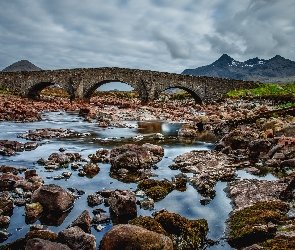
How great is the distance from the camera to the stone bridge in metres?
37.2

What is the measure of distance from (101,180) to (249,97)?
2884 cm

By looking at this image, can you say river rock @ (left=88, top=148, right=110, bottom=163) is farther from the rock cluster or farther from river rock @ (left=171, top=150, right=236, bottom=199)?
the rock cluster

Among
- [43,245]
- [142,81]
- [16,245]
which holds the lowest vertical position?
[16,245]

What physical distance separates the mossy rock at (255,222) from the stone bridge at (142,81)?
33106 mm

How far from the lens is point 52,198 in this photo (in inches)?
183

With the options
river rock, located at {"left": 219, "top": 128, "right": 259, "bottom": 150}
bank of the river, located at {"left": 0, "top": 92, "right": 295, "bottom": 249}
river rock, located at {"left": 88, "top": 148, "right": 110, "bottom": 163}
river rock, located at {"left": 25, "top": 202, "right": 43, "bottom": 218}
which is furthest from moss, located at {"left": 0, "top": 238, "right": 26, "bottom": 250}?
river rock, located at {"left": 219, "top": 128, "right": 259, "bottom": 150}

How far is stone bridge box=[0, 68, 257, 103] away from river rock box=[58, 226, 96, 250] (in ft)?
113

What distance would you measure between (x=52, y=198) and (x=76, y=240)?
1330 mm

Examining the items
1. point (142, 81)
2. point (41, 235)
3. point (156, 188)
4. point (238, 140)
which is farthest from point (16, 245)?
point (142, 81)

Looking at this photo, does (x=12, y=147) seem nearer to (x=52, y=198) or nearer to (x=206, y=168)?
(x=52, y=198)

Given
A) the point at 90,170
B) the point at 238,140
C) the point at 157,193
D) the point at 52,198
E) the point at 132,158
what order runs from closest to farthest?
the point at 52,198
the point at 157,193
the point at 90,170
the point at 132,158
the point at 238,140

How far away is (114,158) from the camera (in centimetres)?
742

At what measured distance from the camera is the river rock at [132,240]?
3271 mm

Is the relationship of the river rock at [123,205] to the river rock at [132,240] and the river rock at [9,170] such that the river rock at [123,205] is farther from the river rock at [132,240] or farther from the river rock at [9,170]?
the river rock at [9,170]
